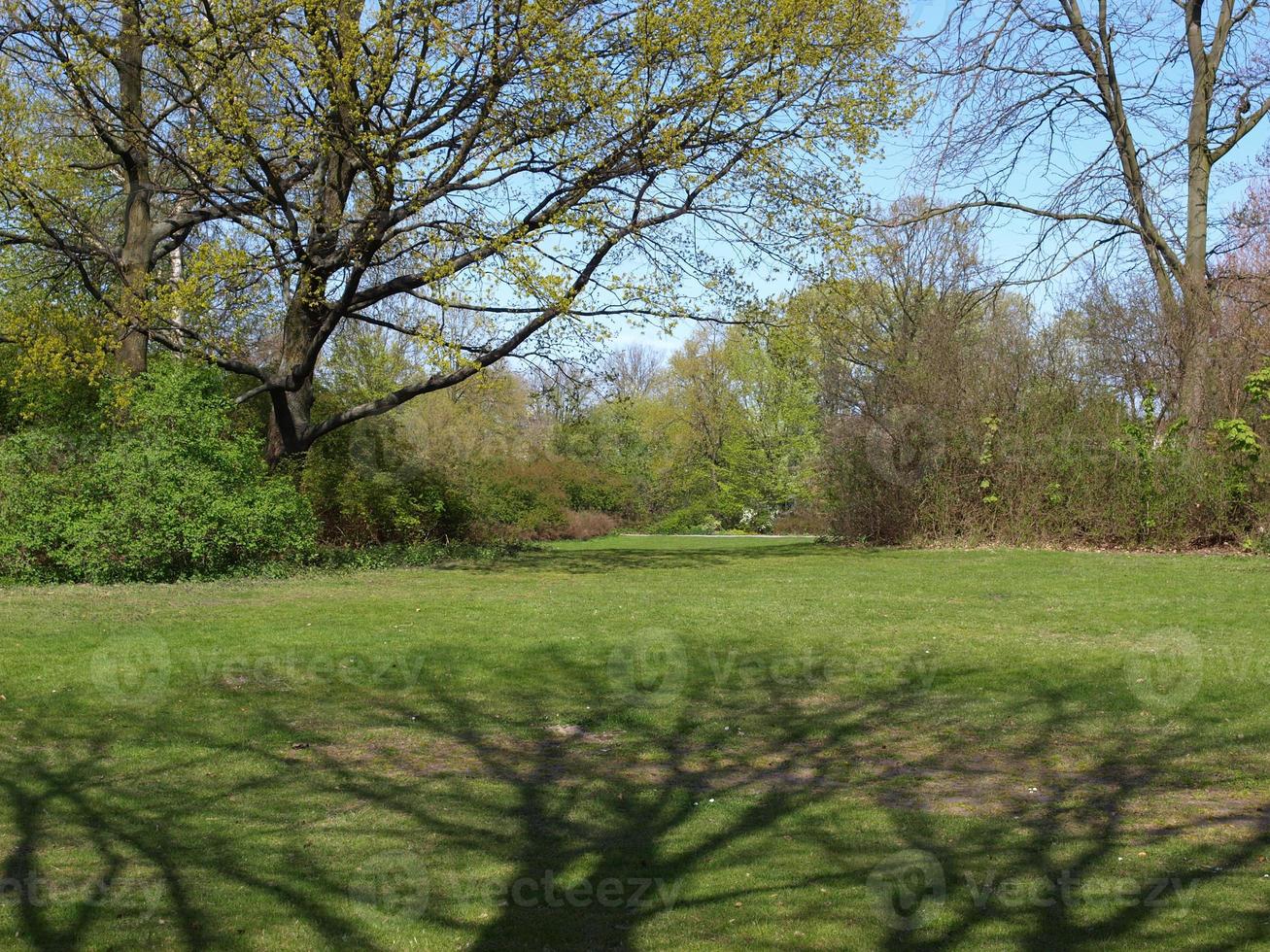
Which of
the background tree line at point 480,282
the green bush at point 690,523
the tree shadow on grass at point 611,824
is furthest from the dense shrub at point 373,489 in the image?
the green bush at point 690,523

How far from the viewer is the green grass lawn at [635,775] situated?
4293 millimetres

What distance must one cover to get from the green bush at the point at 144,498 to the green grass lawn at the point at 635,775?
284 cm

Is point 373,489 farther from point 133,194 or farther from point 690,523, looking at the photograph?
point 690,523

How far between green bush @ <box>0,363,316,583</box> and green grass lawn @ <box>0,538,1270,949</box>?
2.84 metres

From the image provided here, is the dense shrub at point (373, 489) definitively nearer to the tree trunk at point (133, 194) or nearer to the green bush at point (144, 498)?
the green bush at point (144, 498)

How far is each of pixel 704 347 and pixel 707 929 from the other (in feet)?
153

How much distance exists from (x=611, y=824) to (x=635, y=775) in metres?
0.88

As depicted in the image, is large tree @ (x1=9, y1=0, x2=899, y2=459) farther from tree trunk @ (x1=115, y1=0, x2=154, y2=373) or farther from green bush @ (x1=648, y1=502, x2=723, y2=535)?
green bush @ (x1=648, y1=502, x2=723, y2=535)

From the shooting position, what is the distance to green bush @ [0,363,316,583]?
1489 cm

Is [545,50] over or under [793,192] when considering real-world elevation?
over

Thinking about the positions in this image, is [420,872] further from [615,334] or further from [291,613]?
[615,334]

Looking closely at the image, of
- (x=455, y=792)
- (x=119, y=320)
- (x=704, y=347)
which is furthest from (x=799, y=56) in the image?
(x=704, y=347)

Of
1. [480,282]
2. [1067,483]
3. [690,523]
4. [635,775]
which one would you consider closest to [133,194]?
[480,282]

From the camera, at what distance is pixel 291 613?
11.6 meters
